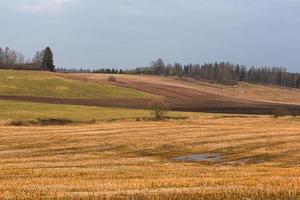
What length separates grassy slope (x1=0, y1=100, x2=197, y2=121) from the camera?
68.6 meters

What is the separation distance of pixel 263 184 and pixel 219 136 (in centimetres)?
3093

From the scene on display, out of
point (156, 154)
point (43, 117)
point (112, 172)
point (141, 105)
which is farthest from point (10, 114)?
point (112, 172)

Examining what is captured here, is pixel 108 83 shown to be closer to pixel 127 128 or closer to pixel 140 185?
pixel 127 128

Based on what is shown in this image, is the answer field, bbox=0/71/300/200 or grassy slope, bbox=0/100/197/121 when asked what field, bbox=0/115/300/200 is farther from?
grassy slope, bbox=0/100/197/121

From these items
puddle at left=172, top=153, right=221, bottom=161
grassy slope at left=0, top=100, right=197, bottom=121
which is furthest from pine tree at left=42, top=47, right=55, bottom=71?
puddle at left=172, top=153, right=221, bottom=161

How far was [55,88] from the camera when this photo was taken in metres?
107

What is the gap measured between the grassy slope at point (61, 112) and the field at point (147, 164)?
15.1 m

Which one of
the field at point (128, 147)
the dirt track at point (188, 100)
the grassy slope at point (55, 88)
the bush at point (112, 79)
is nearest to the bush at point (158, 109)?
the field at point (128, 147)

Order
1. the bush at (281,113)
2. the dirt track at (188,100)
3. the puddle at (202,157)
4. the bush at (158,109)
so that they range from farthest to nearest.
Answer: the dirt track at (188,100), the bush at (281,113), the bush at (158,109), the puddle at (202,157)

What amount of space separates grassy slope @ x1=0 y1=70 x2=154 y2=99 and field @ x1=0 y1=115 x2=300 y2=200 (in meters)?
47.5

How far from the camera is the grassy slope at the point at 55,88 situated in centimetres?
10088

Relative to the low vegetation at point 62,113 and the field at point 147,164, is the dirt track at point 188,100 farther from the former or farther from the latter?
the field at point 147,164

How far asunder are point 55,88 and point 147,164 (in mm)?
79605

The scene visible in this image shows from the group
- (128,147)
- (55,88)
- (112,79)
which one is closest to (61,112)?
(55,88)
